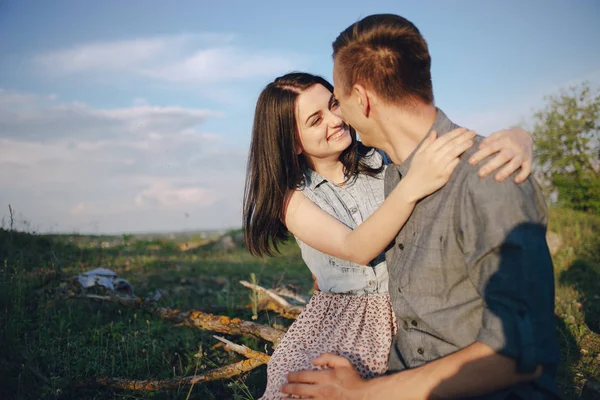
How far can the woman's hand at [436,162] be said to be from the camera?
2055 mm

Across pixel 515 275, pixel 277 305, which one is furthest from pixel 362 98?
pixel 277 305

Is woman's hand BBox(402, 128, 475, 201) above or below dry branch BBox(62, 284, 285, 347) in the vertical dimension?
above

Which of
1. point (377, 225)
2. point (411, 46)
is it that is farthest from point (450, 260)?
point (411, 46)

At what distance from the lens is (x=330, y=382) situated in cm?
218

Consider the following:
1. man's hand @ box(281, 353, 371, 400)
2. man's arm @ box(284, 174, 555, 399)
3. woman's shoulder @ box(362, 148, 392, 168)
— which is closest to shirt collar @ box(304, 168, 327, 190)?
woman's shoulder @ box(362, 148, 392, 168)

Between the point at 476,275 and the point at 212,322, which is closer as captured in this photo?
the point at 476,275

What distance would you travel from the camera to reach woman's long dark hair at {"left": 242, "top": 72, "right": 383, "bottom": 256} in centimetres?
331

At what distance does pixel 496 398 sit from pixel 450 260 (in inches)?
22.5

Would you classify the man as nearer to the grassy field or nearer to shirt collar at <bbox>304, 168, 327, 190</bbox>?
shirt collar at <bbox>304, 168, 327, 190</bbox>

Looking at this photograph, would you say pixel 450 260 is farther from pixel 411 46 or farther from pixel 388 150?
pixel 411 46

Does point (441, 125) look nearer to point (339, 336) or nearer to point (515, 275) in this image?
point (515, 275)

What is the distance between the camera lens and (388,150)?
255 centimetres

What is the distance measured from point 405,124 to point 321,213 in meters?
0.92

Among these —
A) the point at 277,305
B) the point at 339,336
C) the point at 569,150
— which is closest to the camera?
the point at 339,336
